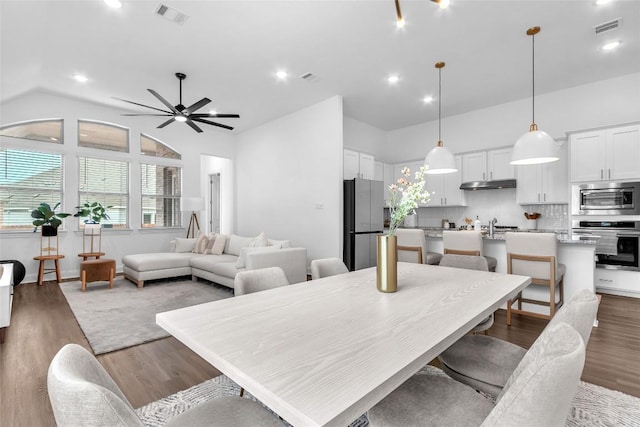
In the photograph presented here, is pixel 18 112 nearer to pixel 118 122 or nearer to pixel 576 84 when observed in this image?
pixel 118 122

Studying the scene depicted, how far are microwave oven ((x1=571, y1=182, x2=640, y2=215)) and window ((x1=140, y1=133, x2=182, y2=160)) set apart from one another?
7.51 m

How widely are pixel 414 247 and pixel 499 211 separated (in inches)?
116

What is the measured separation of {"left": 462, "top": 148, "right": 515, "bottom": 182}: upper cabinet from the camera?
17.8 ft

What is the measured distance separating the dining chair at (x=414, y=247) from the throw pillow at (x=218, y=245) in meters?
3.37

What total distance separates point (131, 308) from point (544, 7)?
5588 mm

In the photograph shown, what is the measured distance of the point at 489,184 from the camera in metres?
5.38

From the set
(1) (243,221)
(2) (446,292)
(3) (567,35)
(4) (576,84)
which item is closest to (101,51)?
(1) (243,221)

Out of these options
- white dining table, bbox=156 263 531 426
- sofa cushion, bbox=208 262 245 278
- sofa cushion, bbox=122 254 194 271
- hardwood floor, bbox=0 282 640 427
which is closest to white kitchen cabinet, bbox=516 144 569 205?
hardwood floor, bbox=0 282 640 427

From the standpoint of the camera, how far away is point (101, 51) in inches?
151

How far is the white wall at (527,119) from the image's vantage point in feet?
14.6

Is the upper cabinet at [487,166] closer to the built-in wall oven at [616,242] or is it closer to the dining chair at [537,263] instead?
the built-in wall oven at [616,242]

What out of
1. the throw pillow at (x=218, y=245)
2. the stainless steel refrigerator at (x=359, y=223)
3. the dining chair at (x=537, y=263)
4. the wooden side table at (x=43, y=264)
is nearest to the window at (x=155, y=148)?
the throw pillow at (x=218, y=245)

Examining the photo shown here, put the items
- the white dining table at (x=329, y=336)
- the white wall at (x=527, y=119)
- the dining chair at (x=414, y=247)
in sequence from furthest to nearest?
the white wall at (x=527, y=119), the dining chair at (x=414, y=247), the white dining table at (x=329, y=336)

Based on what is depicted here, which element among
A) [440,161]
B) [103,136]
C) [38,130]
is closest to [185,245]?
[103,136]
